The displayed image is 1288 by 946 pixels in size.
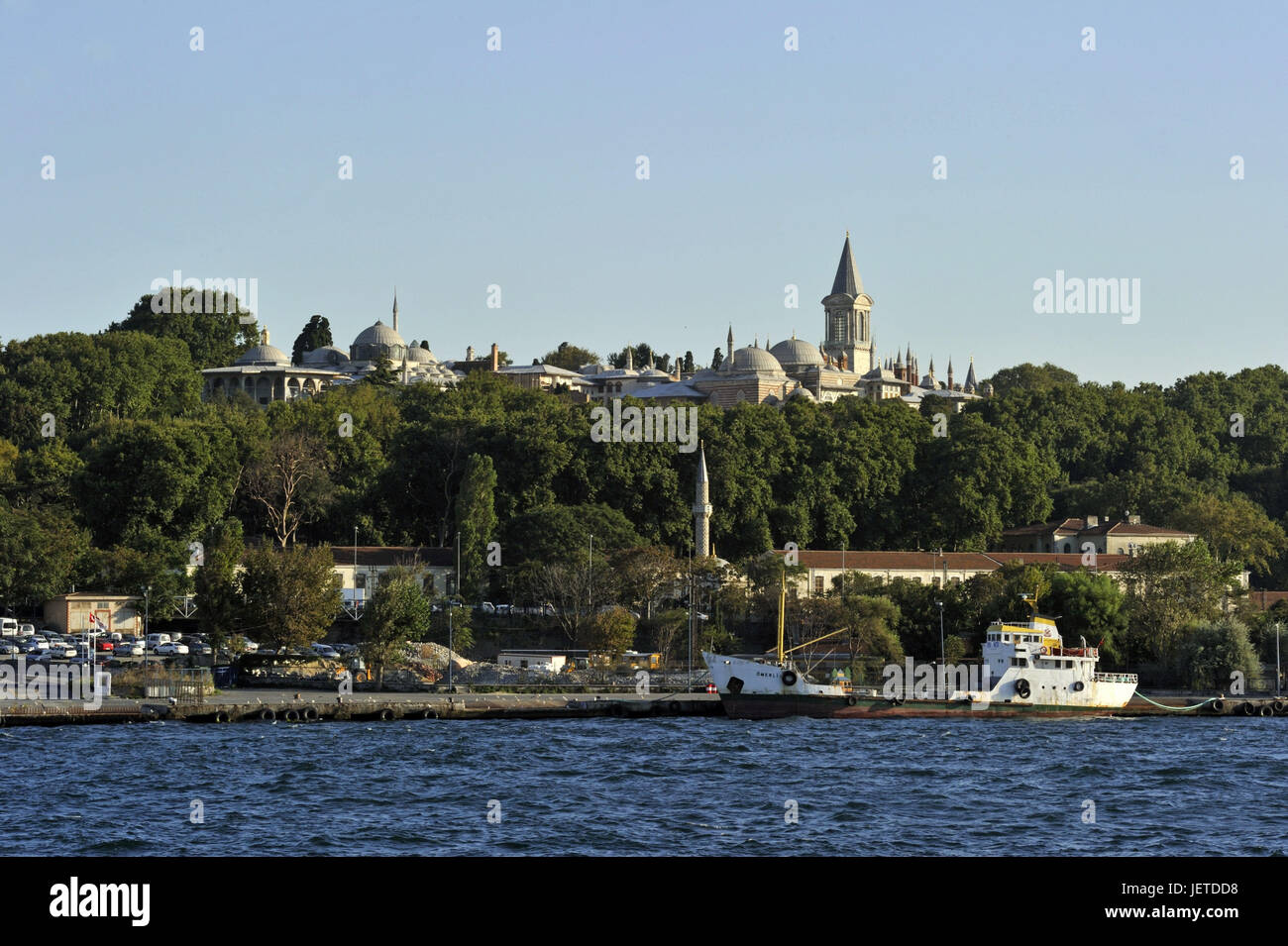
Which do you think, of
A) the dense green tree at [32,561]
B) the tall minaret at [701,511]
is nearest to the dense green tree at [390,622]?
the dense green tree at [32,561]

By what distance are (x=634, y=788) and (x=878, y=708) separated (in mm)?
19844

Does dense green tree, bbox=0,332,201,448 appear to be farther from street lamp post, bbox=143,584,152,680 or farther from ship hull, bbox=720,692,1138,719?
ship hull, bbox=720,692,1138,719

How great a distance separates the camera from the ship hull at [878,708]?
49.9m

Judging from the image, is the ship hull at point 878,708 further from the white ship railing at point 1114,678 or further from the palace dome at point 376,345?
the palace dome at point 376,345

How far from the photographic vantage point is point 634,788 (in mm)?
32219

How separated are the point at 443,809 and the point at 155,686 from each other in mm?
21559

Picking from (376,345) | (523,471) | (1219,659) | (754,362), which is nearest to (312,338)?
(376,345)

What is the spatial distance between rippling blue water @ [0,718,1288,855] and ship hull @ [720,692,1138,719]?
8.97 ft

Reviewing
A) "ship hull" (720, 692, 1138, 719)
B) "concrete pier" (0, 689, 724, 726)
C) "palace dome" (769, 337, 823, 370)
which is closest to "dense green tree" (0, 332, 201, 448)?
"concrete pier" (0, 689, 724, 726)
